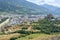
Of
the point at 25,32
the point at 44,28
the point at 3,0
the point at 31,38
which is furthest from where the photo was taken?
the point at 3,0

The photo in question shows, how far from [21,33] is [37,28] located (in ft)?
15.6

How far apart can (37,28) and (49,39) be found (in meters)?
10.1

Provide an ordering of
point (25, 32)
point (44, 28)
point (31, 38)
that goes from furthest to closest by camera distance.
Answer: point (44, 28), point (25, 32), point (31, 38)

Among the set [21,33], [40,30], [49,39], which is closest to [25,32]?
[21,33]

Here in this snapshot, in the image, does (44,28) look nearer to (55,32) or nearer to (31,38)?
(55,32)

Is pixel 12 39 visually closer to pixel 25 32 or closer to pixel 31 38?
pixel 31 38

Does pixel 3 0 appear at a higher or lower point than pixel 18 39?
higher

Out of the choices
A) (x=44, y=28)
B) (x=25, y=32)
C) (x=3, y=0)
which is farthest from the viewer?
(x=3, y=0)

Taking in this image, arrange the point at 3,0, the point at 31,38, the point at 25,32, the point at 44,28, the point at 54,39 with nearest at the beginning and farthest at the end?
1. the point at 54,39
2. the point at 31,38
3. the point at 25,32
4. the point at 44,28
5. the point at 3,0

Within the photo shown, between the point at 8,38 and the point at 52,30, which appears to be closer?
the point at 8,38

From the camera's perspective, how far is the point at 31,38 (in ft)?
102

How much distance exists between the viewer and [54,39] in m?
29.1

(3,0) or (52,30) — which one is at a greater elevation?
(3,0)

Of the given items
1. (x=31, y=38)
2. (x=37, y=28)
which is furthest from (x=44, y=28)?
(x=31, y=38)
